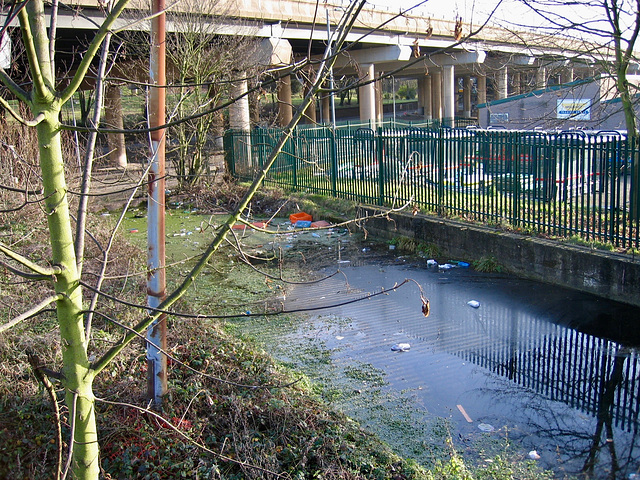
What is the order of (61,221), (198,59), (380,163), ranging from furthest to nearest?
1. (198,59)
2. (380,163)
3. (61,221)

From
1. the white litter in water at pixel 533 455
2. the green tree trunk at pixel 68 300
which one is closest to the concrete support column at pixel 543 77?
the white litter in water at pixel 533 455

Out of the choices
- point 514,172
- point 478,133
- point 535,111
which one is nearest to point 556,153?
point 514,172

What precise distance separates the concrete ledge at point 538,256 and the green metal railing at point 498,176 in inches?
17.0

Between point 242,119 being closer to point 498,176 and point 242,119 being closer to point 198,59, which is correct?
point 198,59

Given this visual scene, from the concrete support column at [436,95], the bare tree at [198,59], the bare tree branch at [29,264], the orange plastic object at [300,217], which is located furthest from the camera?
the concrete support column at [436,95]

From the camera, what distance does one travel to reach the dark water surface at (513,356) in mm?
4898

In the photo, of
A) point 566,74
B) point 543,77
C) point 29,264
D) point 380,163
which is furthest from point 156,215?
point 566,74

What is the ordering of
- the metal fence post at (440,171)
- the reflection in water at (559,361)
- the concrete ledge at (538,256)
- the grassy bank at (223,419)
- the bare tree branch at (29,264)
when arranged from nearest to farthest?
the bare tree branch at (29,264)
the grassy bank at (223,419)
the reflection in water at (559,361)
the concrete ledge at (538,256)
the metal fence post at (440,171)

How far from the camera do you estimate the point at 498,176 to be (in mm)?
10711

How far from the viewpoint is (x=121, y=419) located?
477 centimetres

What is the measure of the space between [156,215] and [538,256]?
21.5ft

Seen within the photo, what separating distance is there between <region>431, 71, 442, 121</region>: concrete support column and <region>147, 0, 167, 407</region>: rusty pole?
43.1 meters

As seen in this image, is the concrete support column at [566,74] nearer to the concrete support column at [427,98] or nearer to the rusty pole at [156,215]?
the rusty pole at [156,215]

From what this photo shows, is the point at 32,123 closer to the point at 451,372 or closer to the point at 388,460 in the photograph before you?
the point at 388,460
